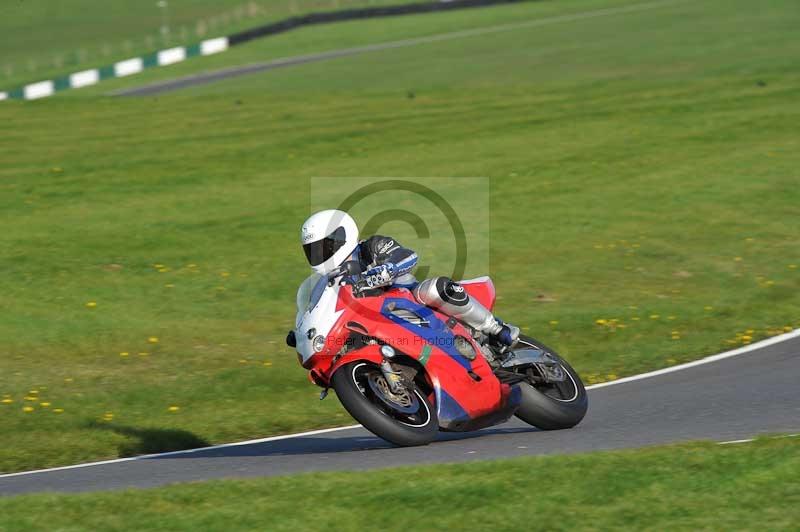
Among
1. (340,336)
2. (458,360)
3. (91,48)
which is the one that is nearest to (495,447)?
(458,360)

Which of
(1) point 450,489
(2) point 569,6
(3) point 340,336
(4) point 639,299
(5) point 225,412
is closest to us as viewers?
(1) point 450,489

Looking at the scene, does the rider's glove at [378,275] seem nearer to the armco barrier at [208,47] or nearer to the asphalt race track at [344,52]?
the armco barrier at [208,47]

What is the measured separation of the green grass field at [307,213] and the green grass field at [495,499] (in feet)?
10.1

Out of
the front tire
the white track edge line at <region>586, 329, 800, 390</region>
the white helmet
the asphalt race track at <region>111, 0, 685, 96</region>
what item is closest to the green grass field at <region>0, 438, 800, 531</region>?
the front tire

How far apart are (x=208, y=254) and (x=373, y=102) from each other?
1393cm

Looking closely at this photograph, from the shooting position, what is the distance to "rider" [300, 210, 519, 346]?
856 centimetres

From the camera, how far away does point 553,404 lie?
9.28 metres

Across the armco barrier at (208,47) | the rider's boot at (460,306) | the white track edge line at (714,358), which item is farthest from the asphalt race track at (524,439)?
the armco barrier at (208,47)

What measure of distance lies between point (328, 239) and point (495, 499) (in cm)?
250

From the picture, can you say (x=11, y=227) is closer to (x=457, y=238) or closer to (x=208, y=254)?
(x=208, y=254)

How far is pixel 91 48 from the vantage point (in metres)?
57.1

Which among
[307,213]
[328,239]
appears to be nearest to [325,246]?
[328,239]

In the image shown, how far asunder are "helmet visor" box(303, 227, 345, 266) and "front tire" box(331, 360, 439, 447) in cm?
81

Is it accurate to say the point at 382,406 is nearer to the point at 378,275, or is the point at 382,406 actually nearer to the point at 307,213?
the point at 378,275
